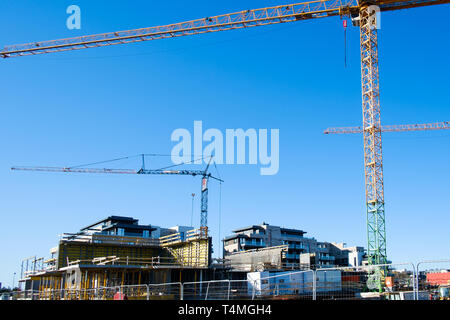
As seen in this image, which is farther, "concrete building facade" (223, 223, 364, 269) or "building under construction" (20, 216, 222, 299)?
"concrete building facade" (223, 223, 364, 269)

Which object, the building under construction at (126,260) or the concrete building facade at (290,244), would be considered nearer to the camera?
the building under construction at (126,260)

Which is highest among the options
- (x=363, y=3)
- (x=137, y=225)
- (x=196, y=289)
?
(x=363, y=3)

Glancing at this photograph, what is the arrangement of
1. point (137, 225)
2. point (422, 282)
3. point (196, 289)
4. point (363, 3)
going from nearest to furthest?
point (422, 282), point (196, 289), point (363, 3), point (137, 225)

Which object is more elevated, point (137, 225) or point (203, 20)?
point (203, 20)

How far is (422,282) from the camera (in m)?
15.8

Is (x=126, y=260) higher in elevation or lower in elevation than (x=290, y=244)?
lower

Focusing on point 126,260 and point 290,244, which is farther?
point 290,244

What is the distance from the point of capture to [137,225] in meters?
93.2

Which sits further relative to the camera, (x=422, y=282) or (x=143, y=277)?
(x=143, y=277)
